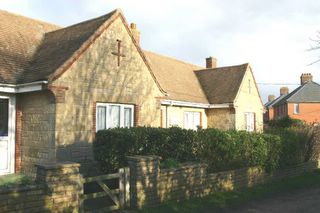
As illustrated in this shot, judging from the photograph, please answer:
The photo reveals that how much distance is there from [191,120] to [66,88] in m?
12.1

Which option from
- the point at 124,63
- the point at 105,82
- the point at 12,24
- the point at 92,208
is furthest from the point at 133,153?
the point at 12,24

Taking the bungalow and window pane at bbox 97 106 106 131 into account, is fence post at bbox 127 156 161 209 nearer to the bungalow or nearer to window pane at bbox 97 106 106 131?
the bungalow

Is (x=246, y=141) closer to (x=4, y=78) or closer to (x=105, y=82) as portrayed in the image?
(x=105, y=82)

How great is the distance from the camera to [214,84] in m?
25.8

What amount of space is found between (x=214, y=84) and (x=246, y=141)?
13.9m

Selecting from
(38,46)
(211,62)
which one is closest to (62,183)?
(38,46)

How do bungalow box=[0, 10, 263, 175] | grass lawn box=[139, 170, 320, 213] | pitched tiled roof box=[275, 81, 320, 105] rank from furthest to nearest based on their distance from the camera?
pitched tiled roof box=[275, 81, 320, 105] < bungalow box=[0, 10, 263, 175] < grass lawn box=[139, 170, 320, 213]

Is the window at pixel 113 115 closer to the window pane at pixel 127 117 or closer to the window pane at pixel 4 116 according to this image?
the window pane at pixel 127 117

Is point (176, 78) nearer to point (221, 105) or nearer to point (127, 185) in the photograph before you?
point (221, 105)

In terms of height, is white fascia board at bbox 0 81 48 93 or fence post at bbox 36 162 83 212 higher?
white fascia board at bbox 0 81 48 93

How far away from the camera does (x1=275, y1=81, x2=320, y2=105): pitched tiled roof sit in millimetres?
54475

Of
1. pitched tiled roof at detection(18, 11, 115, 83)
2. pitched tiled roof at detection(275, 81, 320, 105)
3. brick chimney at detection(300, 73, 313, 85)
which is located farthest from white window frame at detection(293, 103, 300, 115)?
pitched tiled roof at detection(18, 11, 115, 83)

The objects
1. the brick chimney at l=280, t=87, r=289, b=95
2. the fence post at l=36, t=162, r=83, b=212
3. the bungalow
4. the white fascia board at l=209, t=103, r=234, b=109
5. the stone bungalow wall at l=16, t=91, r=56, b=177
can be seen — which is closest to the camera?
the fence post at l=36, t=162, r=83, b=212

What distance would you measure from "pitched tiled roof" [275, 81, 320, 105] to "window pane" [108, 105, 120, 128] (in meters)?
47.4
